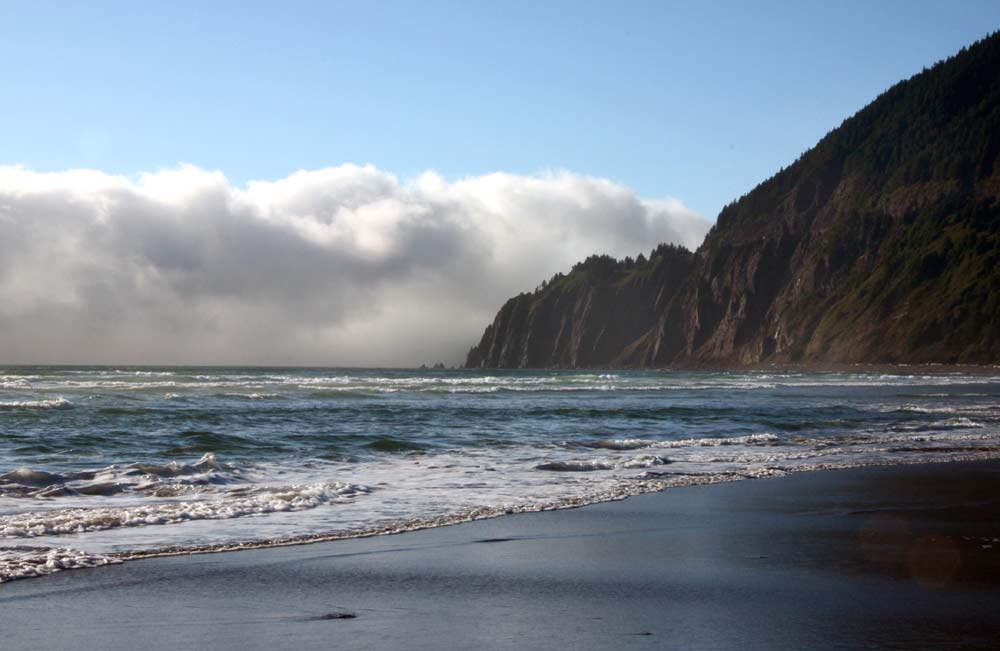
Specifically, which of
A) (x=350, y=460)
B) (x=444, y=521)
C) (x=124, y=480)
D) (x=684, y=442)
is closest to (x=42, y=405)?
(x=350, y=460)

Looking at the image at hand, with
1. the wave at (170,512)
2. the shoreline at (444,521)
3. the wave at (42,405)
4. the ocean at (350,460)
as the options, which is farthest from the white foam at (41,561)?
the wave at (42,405)

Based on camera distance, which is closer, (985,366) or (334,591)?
(334,591)

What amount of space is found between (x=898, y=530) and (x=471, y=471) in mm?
6905

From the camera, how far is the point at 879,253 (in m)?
159

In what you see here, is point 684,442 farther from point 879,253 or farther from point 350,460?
point 879,253

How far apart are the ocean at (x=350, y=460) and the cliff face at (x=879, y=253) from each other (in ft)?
376

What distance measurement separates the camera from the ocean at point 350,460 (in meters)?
9.27

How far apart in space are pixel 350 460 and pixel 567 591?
33.2 feet

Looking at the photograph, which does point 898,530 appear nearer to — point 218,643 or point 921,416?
point 218,643

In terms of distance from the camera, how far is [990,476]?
1347 cm

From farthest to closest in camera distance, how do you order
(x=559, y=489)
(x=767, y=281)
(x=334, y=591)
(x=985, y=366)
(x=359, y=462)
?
(x=767, y=281) → (x=985, y=366) → (x=359, y=462) → (x=559, y=489) → (x=334, y=591)

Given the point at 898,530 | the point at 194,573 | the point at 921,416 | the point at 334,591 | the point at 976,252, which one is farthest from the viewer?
the point at 976,252

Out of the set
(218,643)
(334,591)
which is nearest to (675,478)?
(334,591)

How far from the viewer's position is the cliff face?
136 m
